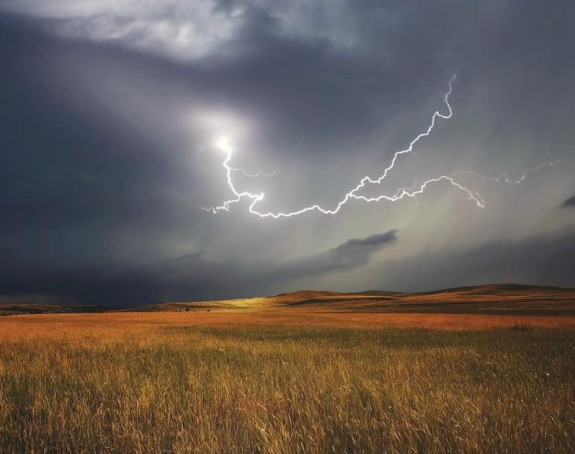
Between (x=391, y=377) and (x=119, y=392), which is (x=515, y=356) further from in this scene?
(x=119, y=392)

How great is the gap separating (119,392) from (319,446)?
15.4ft

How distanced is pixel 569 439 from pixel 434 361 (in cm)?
764

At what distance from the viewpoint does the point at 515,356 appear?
1358 cm

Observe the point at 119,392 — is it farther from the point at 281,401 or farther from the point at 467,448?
the point at 467,448

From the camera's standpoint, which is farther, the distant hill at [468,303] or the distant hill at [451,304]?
the distant hill at [451,304]

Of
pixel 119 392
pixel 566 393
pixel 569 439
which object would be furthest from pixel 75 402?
pixel 566 393

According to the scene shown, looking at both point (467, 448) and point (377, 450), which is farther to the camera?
point (377, 450)

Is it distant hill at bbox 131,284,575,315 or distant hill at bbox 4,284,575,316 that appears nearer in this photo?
distant hill at bbox 131,284,575,315

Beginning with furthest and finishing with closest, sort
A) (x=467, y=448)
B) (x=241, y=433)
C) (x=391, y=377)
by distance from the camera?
(x=391, y=377)
(x=241, y=433)
(x=467, y=448)

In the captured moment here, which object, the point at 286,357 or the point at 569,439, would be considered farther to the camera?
the point at 286,357

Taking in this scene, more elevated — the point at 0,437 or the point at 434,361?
the point at 0,437

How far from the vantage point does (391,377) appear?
848 cm

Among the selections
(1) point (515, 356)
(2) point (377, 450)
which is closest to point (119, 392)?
(2) point (377, 450)

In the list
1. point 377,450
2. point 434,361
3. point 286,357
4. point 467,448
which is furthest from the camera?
point 286,357
